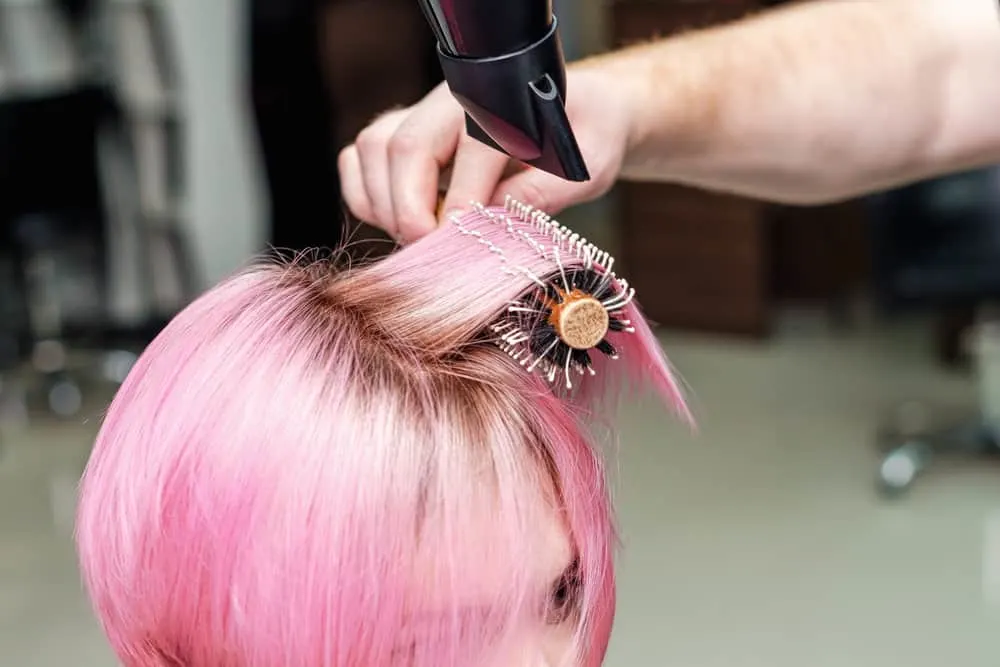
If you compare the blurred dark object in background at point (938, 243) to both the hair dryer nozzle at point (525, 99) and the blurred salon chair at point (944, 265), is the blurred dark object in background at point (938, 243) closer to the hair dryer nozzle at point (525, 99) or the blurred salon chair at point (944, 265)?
the blurred salon chair at point (944, 265)

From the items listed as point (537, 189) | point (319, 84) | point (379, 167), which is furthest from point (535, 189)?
point (319, 84)

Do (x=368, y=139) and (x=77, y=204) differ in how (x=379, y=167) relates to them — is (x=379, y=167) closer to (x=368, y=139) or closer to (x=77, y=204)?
(x=368, y=139)

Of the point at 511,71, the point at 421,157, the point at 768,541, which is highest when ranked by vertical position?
the point at 511,71

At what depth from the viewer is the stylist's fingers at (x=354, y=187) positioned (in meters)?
0.93

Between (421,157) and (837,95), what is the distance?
1.49ft

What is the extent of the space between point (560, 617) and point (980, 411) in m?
2.53

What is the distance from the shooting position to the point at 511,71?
0.63 m

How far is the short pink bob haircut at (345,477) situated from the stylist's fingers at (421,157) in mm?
55

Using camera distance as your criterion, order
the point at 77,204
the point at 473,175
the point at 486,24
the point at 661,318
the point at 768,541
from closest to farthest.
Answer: the point at 486,24, the point at 473,175, the point at 768,541, the point at 77,204, the point at 661,318

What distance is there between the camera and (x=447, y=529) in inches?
28.1

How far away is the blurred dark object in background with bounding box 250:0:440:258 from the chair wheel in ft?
4.96

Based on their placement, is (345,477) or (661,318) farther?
(661,318)

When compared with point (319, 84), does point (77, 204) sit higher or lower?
lower

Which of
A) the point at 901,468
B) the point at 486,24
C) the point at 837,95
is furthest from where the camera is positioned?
the point at 901,468
